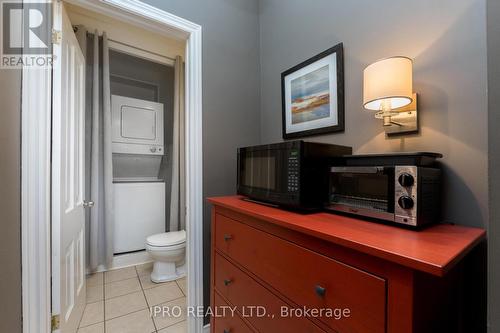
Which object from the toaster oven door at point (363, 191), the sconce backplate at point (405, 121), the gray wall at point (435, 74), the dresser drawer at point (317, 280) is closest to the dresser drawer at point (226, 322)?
the dresser drawer at point (317, 280)

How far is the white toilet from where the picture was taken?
209cm

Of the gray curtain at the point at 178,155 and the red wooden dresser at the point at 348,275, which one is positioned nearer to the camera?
the red wooden dresser at the point at 348,275

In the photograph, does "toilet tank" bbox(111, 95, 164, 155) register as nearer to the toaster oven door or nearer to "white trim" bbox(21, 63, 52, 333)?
"white trim" bbox(21, 63, 52, 333)

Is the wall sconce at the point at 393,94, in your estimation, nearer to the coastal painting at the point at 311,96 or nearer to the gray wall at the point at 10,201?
the coastal painting at the point at 311,96

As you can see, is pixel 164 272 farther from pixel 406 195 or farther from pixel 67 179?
pixel 406 195

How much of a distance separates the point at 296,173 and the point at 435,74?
0.69 metres

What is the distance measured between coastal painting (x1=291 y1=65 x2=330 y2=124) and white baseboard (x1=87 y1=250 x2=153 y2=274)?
7.26 feet

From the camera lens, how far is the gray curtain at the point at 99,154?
2217 mm

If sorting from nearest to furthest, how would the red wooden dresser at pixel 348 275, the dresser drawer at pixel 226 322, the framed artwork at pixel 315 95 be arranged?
the red wooden dresser at pixel 348 275 < the dresser drawer at pixel 226 322 < the framed artwork at pixel 315 95

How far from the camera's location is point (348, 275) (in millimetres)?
584

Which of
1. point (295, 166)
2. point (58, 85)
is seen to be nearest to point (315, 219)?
point (295, 166)

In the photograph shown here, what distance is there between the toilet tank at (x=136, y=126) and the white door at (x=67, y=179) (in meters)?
0.91

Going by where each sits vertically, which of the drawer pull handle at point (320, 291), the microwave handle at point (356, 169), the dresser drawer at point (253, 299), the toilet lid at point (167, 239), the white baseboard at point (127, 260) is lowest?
the white baseboard at point (127, 260)

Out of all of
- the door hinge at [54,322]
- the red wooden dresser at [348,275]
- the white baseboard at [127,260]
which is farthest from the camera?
the white baseboard at [127,260]
